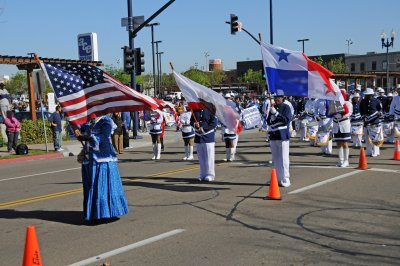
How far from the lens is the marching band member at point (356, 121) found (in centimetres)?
1700

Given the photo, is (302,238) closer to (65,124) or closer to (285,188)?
(285,188)

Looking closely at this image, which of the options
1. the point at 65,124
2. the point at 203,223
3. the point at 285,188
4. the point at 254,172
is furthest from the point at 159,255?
A: the point at 65,124

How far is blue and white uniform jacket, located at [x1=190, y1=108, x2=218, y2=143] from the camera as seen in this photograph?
1193cm

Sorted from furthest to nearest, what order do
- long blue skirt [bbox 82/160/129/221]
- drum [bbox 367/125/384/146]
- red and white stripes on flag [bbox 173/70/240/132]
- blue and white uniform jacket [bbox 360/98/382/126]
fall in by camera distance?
blue and white uniform jacket [bbox 360/98/382/126]
drum [bbox 367/125/384/146]
red and white stripes on flag [bbox 173/70/240/132]
long blue skirt [bbox 82/160/129/221]

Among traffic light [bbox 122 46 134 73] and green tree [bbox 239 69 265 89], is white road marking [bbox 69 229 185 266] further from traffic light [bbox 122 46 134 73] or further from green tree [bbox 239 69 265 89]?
green tree [bbox 239 69 265 89]

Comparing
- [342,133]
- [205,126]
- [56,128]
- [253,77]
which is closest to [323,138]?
[342,133]

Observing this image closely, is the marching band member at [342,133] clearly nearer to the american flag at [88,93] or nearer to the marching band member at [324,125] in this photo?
the marching band member at [324,125]

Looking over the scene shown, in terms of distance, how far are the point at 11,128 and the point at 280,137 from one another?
531 inches

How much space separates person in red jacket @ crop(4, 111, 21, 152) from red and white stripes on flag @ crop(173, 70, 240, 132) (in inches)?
442

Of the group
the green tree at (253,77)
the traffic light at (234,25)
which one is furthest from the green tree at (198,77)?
the traffic light at (234,25)

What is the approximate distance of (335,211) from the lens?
823 cm

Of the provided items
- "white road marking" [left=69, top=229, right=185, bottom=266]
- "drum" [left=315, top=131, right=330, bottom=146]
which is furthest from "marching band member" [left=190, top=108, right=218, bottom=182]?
"drum" [left=315, top=131, right=330, bottom=146]

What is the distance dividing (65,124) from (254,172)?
622 inches

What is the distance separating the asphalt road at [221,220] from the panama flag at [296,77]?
1.98 meters
